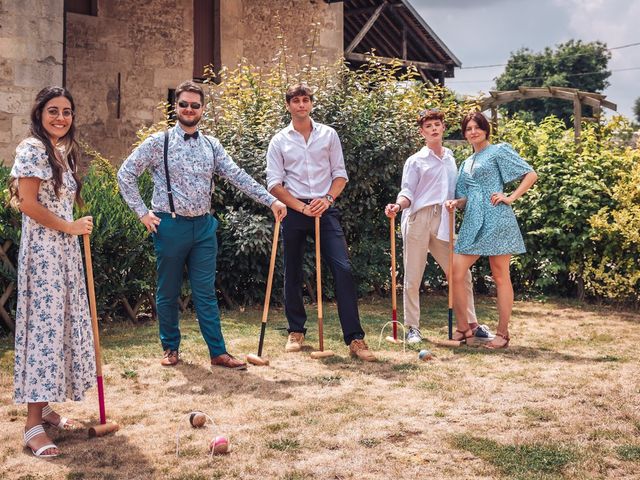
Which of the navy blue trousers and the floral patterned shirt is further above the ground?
the floral patterned shirt

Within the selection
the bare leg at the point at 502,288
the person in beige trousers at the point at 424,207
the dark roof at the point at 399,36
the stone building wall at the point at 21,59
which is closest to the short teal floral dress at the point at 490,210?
the bare leg at the point at 502,288

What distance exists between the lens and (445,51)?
66.5 feet

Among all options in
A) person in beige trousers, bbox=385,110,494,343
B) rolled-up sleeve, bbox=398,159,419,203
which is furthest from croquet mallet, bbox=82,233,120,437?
rolled-up sleeve, bbox=398,159,419,203

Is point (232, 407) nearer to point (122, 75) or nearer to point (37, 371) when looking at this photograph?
point (37, 371)

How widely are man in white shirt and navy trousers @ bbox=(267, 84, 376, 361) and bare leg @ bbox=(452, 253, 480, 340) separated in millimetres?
975

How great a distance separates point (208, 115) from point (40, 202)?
5.81 meters

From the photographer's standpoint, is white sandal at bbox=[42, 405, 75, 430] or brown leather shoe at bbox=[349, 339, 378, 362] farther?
brown leather shoe at bbox=[349, 339, 378, 362]

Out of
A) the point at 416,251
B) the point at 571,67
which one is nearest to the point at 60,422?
the point at 416,251

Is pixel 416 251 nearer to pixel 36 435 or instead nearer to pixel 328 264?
pixel 328 264

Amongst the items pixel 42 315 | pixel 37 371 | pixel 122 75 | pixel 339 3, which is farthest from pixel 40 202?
pixel 339 3

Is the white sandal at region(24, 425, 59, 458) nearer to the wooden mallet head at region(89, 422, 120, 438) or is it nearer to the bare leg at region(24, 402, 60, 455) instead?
the bare leg at region(24, 402, 60, 455)

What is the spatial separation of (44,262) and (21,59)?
728 cm

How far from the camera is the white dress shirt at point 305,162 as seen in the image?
6273 mm

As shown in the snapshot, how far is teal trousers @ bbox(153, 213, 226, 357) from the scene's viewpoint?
18.6ft
